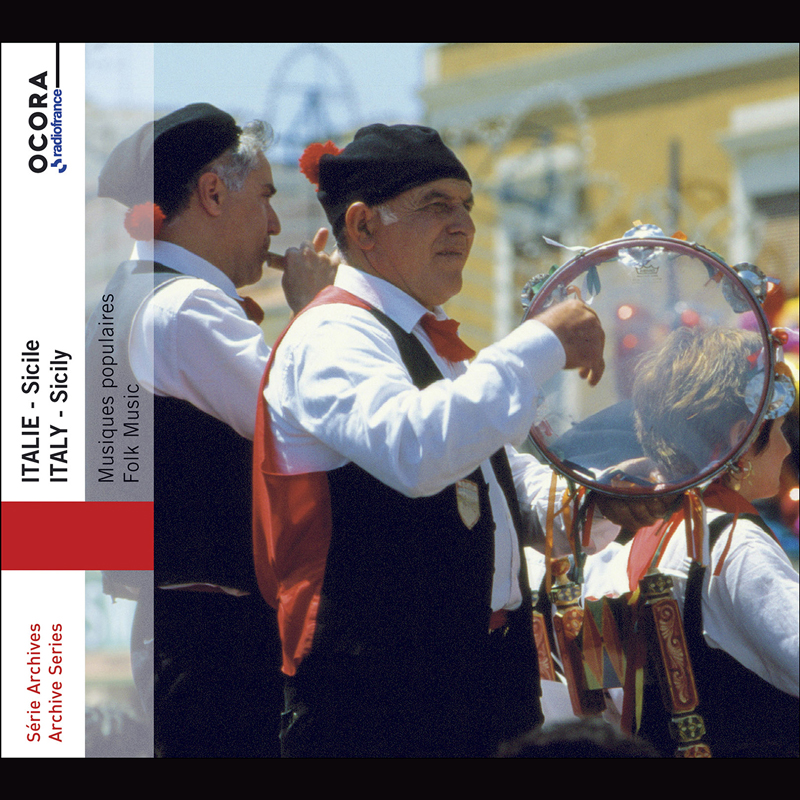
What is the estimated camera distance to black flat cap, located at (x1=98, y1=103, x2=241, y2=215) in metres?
2.12

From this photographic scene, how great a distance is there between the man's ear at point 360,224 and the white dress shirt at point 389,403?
0.42 feet

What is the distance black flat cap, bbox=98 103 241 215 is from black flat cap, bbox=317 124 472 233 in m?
0.46

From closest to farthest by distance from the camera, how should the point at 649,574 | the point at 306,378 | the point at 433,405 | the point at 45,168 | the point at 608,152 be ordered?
1. the point at 433,405
2. the point at 306,378
3. the point at 649,574
4. the point at 45,168
5. the point at 608,152

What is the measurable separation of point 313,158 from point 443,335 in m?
0.38

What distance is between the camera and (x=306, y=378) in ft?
5.00

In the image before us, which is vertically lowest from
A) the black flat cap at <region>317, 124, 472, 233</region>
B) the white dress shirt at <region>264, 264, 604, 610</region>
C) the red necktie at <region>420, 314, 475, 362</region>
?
the white dress shirt at <region>264, 264, 604, 610</region>

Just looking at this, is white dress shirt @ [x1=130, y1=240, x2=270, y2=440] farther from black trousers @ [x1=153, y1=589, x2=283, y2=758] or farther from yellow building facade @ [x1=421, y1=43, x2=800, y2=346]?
yellow building facade @ [x1=421, y1=43, x2=800, y2=346]

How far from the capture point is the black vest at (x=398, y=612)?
5.15ft

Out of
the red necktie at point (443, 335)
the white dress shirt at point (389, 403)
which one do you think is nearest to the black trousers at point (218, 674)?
the white dress shirt at point (389, 403)

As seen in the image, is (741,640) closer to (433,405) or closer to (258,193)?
(433,405)

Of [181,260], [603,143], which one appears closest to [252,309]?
[181,260]

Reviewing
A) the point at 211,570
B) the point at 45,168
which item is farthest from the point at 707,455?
the point at 45,168

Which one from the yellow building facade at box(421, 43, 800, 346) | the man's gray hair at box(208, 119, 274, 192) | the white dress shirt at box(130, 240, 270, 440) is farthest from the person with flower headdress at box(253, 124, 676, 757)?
the yellow building facade at box(421, 43, 800, 346)

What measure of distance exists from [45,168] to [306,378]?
923 millimetres
